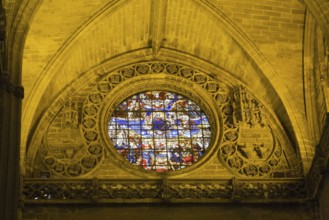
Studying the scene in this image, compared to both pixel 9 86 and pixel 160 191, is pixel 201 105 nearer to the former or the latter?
pixel 160 191

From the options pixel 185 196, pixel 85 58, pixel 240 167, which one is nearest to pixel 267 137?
pixel 240 167

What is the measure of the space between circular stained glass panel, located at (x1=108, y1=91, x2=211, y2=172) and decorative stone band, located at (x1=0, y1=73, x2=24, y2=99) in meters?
5.65

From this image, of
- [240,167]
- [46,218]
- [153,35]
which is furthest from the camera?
[153,35]

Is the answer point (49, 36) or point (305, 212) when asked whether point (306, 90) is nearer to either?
point (305, 212)

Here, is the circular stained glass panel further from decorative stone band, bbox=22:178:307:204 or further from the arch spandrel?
decorative stone band, bbox=22:178:307:204

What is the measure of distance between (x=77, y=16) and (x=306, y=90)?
5.15 metres

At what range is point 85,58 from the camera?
848 inches

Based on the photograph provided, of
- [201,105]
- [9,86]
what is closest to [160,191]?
[201,105]

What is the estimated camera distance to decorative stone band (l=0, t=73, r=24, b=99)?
1520 cm

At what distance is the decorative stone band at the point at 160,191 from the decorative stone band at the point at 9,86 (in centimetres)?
429

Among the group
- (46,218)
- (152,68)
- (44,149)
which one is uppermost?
(152,68)

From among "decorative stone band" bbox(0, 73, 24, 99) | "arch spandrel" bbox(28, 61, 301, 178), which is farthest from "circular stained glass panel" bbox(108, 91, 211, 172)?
"decorative stone band" bbox(0, 73, 24, 99)

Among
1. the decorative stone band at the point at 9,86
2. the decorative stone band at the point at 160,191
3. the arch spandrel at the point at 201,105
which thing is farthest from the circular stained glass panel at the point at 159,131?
the decorative stone band at the point at 9,86

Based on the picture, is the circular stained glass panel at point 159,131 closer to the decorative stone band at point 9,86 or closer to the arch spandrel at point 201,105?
the arch spandrel at point 201,105
